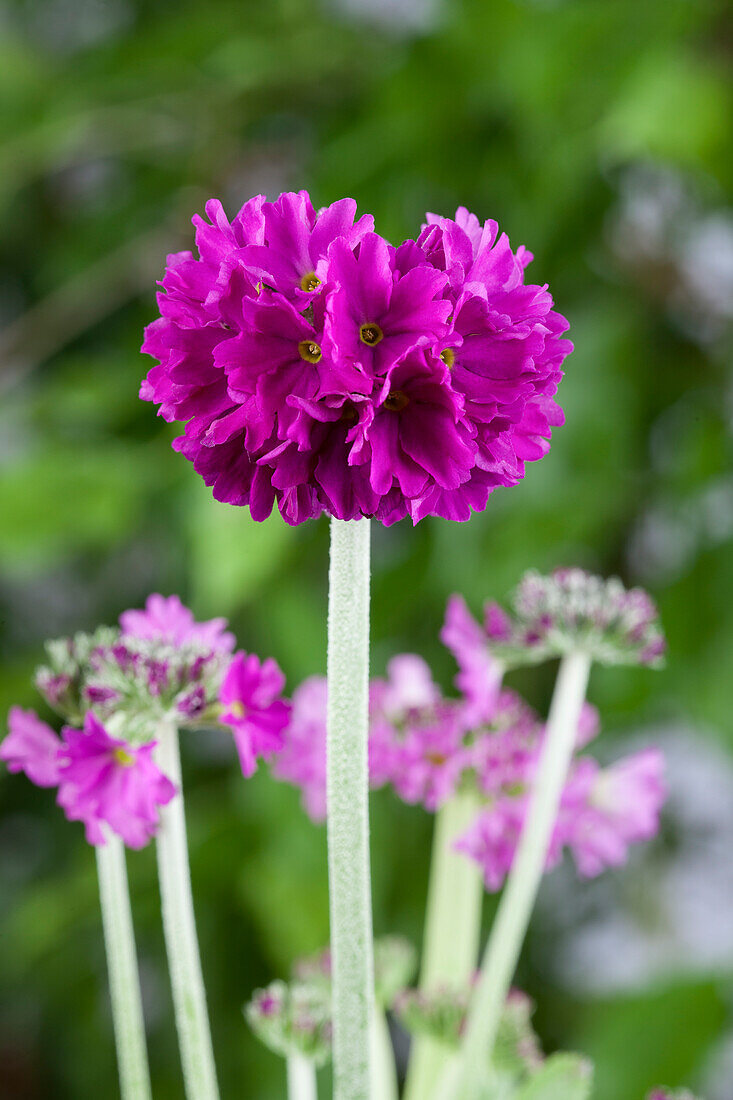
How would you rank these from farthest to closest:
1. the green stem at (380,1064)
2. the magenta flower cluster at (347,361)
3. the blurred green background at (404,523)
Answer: the blurred green background at (404,523) → the green stem at (380,1064) → the magenta flower cluster at (347,361)

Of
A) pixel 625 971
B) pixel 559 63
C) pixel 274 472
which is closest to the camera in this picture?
pixel 274 472

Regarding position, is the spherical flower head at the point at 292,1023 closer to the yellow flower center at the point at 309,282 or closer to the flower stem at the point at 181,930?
the flower stem at the point at 181,930

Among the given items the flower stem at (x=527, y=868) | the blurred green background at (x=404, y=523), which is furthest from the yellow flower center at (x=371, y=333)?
the blurred green background at (x=404, y=523)

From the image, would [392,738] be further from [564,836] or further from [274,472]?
[274,472]

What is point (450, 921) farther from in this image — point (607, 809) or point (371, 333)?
point (371, 333)

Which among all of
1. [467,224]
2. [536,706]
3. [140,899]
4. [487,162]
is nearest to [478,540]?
[536,706]

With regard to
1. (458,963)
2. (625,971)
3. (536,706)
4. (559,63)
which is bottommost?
(458,963)
